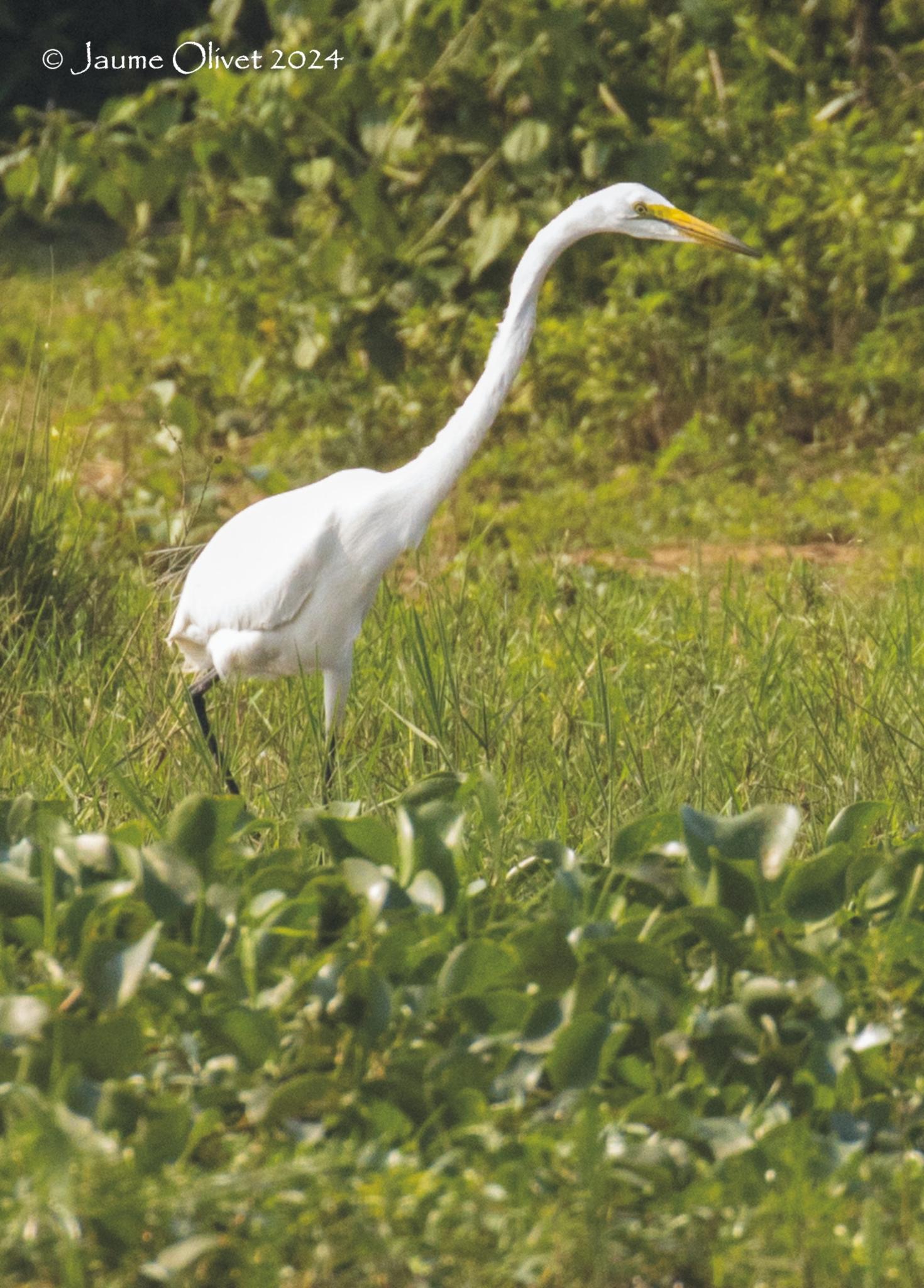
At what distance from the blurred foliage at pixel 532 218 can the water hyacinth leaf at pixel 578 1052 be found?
324 cm

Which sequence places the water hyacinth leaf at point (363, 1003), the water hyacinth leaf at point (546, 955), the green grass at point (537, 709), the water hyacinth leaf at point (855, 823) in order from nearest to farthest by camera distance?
1. the water hyacinth leaf at point (363, 1003)
2. the water hyacinth leaf at point (546, 955)
3. the water hyacinth leaf at point (855, 823)
4. the green grass at point (537, 709)

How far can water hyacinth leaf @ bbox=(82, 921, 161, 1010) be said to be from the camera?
189 cm

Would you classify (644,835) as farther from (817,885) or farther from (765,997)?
(765,997)

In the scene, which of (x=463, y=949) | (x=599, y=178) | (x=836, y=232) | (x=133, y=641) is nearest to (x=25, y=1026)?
(x=463, y=949)

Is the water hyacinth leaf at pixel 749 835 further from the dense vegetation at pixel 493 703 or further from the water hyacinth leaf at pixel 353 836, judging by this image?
the water hyacinth leaf at pixel 353 836

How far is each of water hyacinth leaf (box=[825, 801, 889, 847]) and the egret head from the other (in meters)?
1.16

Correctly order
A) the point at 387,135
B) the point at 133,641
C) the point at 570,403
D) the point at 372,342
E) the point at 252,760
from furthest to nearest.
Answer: the point at 570,403 < the point at 372,342 < the point at 387,135 < the point at 133,641 < the point at 252,760

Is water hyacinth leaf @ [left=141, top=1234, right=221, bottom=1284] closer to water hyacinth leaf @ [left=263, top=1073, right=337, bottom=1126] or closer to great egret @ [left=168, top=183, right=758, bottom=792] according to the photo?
water hyacinth leaf @ [left=263, top=1073, right=337, bottom=1126]

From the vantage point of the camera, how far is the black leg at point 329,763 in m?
2.68

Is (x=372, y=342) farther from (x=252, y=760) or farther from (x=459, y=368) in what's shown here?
(x=252, y=760)

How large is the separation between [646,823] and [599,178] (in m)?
3.54

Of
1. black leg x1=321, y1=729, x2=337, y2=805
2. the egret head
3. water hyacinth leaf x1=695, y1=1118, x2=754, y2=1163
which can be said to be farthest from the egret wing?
water hyacinth leaf x1=695, y1=1118, x2=754, y2=1163

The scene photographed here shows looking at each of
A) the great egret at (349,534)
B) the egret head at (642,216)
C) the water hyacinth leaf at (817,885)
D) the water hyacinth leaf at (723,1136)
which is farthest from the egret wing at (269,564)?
the water hyacinth leaf at (723,1136)

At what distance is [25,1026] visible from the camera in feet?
5.93
